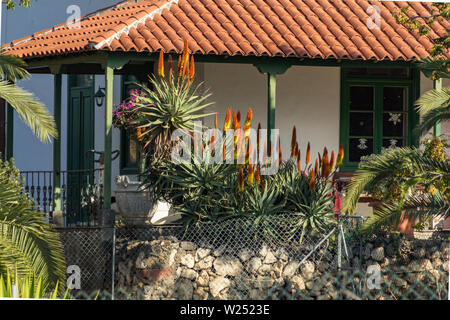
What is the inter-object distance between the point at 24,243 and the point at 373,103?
26.5 ft

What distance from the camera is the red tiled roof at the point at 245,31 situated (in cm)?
1362

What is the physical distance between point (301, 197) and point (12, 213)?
4625 millimetres

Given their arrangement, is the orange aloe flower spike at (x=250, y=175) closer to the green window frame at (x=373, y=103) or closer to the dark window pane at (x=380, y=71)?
the green window frame at (x=373, y=103)

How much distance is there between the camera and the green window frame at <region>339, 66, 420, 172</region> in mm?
15781

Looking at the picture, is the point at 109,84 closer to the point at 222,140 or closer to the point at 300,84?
the point at 222,140

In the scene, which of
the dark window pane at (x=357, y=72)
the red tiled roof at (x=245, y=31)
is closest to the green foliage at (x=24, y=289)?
the red tiled roof at (x=245, y=31)

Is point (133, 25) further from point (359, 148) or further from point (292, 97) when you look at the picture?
point (359, 148)

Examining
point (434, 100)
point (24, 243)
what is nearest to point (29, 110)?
point (24, 243)

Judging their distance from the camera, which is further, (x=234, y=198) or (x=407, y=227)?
(x=407, y=227)

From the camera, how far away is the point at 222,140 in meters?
12.8

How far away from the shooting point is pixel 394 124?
15.9m
